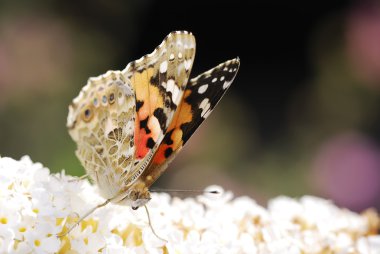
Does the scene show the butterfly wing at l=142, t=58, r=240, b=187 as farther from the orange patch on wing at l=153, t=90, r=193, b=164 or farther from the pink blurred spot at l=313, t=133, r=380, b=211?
the pink blurred spot at l=313, t=133, r=380, b=211

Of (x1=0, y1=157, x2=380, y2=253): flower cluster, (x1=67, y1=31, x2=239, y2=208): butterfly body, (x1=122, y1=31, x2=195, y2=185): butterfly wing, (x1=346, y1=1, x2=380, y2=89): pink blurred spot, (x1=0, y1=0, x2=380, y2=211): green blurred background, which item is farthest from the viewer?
(x1=346, y1=1, x2=380, y2=89): pink blurred spot

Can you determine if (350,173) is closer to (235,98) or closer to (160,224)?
(235,98)

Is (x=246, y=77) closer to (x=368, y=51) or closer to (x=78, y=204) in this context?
(x=368, y=51)

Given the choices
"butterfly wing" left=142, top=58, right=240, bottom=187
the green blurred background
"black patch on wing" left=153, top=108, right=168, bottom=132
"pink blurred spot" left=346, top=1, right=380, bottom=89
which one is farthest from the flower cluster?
"pink blurred spot" left=346, top=1, right=380, bottom=89

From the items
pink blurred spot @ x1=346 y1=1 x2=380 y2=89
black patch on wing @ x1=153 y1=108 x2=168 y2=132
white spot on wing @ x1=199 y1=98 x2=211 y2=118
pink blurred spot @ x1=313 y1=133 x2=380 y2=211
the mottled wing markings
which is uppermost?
pink blurred spot @ x1=346 y1=1 x2=380 y2=89

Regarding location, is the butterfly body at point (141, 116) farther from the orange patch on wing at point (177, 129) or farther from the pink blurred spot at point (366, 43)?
the pink blurred spot at point (366, 43)

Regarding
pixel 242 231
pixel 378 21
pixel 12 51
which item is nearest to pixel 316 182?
pixel 378 21
